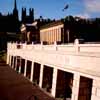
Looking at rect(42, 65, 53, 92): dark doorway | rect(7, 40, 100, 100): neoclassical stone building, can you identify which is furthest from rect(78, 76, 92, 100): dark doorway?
rect(42, 65, 53, 92): dark doorway

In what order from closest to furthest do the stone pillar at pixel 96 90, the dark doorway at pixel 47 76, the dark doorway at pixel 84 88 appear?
the stone pillar at pixel 96 90 < the dark doorway at pixel 84 88 < the dark doorway at pixel 47 76

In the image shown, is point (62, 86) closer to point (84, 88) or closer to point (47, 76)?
point (84, 88)

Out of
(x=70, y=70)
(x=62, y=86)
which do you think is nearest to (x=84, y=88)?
(x=70, y=70)

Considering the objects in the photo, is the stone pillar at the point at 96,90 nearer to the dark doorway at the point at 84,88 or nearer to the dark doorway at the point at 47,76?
the dark doorway at the point at 84,88

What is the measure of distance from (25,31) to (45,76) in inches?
2533

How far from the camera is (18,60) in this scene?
57531mm

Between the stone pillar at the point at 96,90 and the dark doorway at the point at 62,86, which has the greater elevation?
the stone pillar at the point at 96,90

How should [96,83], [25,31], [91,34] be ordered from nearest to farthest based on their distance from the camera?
1. [96,83]
2. [91,34]
3. [25,31]

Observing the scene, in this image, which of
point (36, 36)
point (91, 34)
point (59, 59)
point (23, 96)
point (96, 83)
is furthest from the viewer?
point (36, 36)

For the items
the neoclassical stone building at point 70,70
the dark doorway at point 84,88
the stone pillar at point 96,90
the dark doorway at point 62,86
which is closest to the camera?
the stone pillar at point 96,90

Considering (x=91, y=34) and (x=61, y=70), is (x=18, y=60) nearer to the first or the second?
(x=91, y=34)

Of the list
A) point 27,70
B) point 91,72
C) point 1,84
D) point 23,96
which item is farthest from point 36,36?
point 91,72

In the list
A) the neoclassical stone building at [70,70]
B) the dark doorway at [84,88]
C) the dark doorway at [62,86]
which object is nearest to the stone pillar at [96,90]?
the neoclassical stone building at [70,70]

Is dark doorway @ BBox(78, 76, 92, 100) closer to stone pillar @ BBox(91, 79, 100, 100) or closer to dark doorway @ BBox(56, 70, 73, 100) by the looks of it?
stone pillar @ BBox(91, 79, 100, 100)
